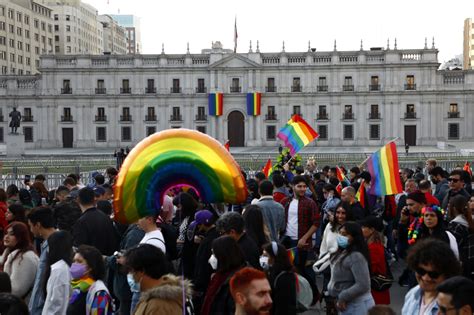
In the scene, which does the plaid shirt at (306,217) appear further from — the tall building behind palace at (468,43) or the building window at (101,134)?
the tall building behind palace at (468,43)

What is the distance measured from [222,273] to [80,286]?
112 centimetres

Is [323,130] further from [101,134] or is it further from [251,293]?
[251,293]

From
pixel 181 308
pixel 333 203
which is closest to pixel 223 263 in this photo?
pixel 181 308

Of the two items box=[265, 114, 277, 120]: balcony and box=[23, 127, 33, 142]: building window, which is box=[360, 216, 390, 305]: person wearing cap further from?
box=[23, 127, 33, 142]: building window

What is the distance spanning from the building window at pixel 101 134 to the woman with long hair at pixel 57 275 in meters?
55.2

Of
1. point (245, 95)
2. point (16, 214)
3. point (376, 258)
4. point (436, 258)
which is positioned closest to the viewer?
point (436, 258)

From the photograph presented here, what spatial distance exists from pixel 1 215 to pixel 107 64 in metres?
52.4

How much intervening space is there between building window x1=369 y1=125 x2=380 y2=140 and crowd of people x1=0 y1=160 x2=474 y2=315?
50381mm

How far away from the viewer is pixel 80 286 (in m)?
5.14

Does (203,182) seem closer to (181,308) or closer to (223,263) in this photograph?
(223,263)

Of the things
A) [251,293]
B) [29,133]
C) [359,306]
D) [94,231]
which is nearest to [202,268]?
[359,306]

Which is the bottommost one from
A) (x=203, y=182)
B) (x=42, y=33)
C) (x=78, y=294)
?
(x=78, y=294)

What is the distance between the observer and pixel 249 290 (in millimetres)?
4039

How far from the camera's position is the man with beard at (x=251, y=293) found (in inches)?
158
